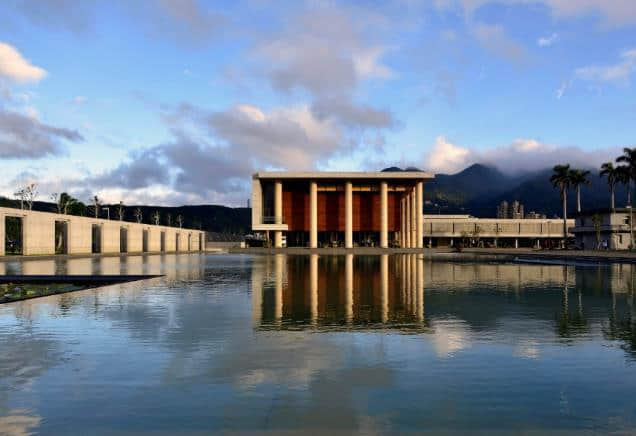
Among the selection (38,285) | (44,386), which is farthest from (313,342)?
(38,285)

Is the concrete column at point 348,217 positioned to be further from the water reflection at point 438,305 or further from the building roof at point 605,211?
the water reflection at point 438,305

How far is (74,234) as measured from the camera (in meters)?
84.5

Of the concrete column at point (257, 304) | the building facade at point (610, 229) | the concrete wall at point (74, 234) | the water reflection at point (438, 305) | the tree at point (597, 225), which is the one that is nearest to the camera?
the water reflection at point (438, 305)

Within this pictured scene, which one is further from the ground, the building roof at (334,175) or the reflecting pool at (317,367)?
the building roof at (334,175)

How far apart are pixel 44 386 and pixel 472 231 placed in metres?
157

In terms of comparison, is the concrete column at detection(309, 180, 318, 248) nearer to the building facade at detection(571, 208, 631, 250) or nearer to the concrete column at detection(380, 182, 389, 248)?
the concrete column at detection(380, 182, 389, 248)

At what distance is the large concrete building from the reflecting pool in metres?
101

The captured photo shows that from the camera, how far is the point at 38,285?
29391mm

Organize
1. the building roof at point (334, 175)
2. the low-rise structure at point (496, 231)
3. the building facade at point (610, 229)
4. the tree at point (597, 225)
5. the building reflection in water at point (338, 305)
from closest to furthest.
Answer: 1. the building reflection in water at point (338, 305)
2. the tree at point (597, 225)
3. the building facade at point (610, 229)
4. the building roof at point (334, 175)
5. the low-rise structure at point (496, 231)

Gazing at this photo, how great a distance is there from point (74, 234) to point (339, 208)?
60738 millimetres

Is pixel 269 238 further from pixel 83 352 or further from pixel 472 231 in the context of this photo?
pixel 83 352

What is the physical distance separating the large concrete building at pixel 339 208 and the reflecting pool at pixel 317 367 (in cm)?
10087

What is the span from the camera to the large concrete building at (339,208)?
120312mm

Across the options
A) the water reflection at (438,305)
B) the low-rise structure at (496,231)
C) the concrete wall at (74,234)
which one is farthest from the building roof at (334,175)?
the water reflection at (438,305)
